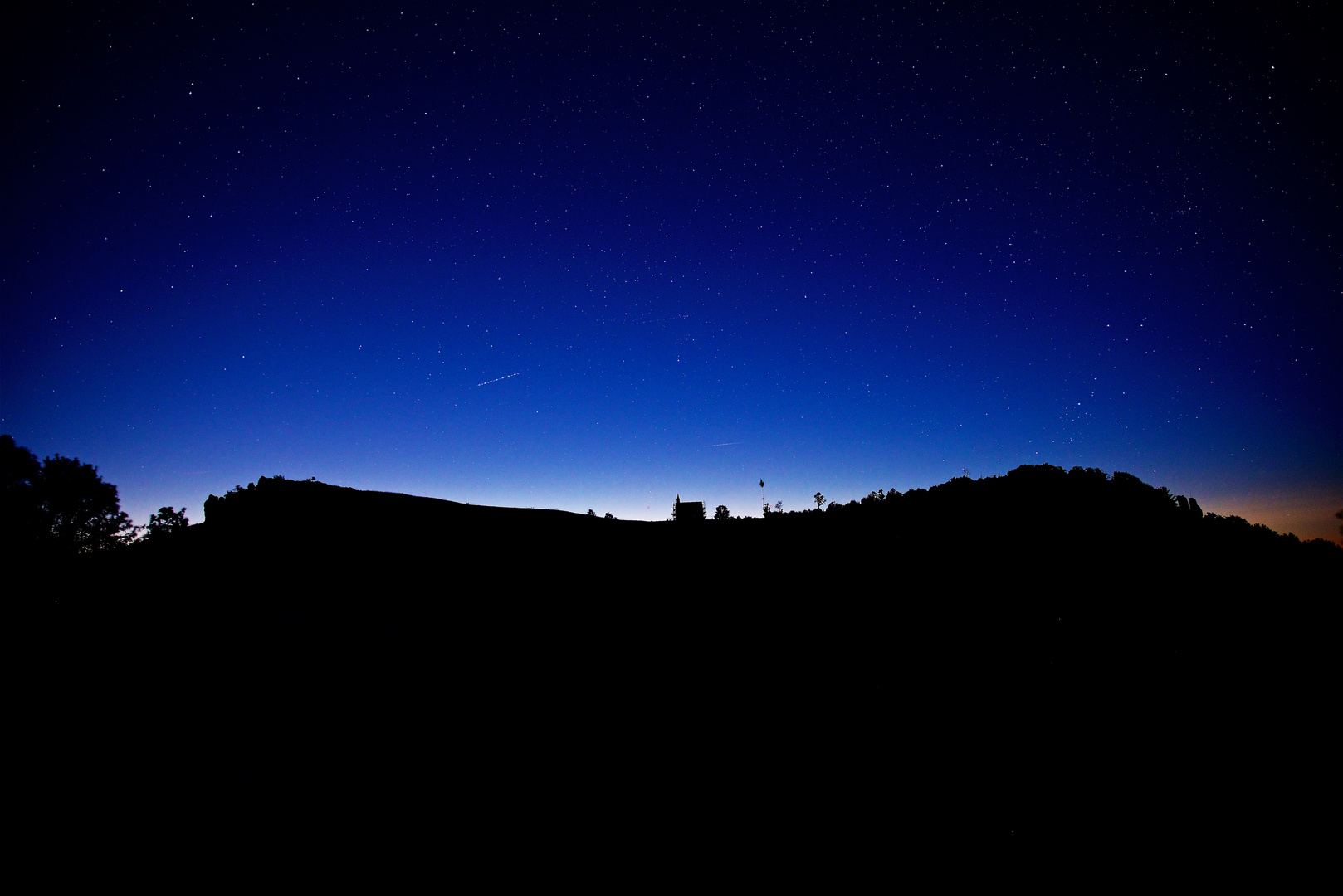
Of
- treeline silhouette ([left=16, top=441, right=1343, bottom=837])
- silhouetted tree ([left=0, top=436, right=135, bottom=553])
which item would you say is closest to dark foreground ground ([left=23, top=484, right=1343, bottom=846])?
treeline silhouette ([left=16, top=441, right=1343, bottom=837])

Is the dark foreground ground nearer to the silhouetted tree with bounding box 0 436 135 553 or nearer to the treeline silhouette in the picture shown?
the treeline silhouette

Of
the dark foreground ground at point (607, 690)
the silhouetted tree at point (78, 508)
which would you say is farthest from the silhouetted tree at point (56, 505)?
the dark foreground ground at point (607, 690)

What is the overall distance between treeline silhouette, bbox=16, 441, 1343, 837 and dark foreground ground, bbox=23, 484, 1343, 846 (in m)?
0.05

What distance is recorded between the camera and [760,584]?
40.9 ft

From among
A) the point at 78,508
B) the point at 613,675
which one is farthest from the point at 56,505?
the point at 613,675

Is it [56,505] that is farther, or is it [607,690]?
[56,505]

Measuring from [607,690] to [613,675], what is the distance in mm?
356

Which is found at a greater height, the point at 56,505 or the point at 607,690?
the point at 56,505

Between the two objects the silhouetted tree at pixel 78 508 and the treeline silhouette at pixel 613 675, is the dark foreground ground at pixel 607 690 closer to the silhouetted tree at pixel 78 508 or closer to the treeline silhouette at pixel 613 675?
the treeline silhouette at pixel 613 675

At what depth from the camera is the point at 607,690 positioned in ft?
27.1

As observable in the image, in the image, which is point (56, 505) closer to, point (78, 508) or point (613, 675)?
point (78, 508)

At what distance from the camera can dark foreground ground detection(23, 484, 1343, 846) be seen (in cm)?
600

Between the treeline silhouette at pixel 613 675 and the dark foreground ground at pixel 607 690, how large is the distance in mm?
46

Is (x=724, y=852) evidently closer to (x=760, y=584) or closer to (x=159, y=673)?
(x=760, y=584)
